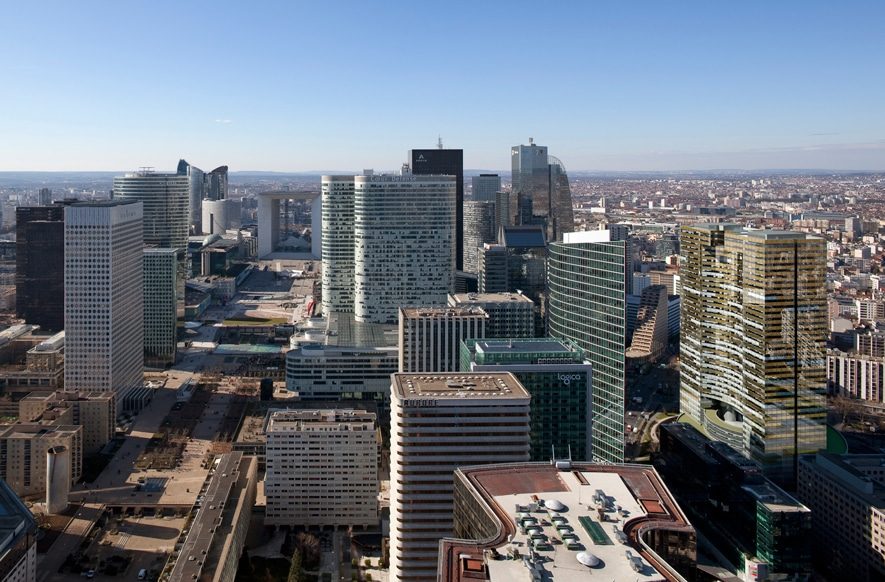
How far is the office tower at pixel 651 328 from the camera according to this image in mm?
39969

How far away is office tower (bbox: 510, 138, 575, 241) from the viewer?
180ft

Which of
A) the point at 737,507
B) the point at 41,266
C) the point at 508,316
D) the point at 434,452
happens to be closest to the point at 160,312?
the point at 41,266

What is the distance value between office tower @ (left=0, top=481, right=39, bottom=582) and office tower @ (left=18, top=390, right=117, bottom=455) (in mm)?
9197

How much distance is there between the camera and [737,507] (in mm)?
20969

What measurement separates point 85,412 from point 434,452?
16.3m

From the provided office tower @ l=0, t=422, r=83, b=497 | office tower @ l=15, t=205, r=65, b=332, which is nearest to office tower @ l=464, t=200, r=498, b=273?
office tower @ l=15, t=205, r=65, b=332

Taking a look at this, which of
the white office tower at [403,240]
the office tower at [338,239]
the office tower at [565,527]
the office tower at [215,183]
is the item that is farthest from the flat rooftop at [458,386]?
the office tower at [215,183]

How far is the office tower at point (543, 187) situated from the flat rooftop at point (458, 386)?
1445 inches

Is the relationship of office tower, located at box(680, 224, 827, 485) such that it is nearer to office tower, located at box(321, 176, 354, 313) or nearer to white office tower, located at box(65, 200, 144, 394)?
office tower, located at box(321, 176, 354, 313)

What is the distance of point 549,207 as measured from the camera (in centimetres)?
5569

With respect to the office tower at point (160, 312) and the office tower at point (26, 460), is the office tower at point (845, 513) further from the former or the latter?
the office tower at point (160, 312)

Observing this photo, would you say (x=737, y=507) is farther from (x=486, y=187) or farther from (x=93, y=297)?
(x=486, y=187)

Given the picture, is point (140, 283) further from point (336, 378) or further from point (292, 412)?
point (292, 412)

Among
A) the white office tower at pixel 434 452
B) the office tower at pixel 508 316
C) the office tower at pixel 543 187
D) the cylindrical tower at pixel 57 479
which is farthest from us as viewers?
the office tower at pixel 543 187
